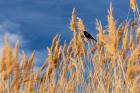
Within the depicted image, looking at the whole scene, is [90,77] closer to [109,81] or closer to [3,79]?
[109,81]

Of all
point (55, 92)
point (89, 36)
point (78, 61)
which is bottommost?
point (55, 92)

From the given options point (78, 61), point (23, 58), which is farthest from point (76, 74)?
point (23, 58)

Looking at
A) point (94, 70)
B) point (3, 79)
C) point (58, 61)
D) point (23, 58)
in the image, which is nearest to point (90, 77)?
point (94, 70)

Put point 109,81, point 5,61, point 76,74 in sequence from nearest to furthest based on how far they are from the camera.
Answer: point 5,61 → point 109,81 → point 76,74

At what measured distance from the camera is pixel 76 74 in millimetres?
3625

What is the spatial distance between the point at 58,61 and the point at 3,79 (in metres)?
0.69

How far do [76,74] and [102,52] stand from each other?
1.04 feet

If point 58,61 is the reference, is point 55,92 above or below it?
below

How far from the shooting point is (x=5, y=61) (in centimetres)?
273

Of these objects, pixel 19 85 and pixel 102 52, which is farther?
pixel 102 52

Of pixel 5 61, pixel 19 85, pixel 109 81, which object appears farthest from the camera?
pixel 109 81

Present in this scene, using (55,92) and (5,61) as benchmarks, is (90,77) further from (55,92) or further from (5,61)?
(5,61)

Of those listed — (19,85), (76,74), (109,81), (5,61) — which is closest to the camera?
(5,61)

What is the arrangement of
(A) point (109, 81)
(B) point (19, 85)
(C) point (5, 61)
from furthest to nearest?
1. (A) point (109, 81)
2. (B) point (19, 85)
3. (C) point (5, 61)
